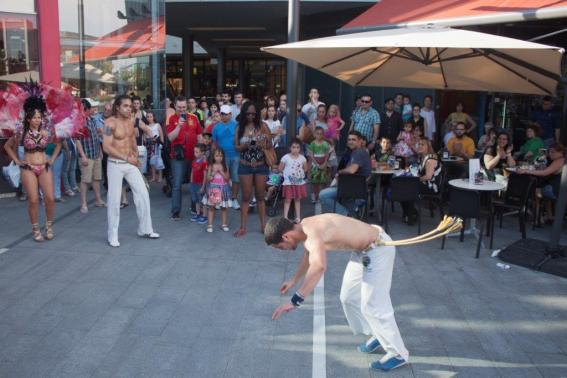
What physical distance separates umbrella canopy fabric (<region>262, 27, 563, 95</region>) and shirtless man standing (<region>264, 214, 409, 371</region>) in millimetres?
1951

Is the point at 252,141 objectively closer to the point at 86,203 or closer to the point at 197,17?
the point at 86,203

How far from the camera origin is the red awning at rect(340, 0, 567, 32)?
6.34 metres

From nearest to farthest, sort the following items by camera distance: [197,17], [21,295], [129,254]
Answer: [21,295] → [129,254] → [197,17]

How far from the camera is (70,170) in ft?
34.9

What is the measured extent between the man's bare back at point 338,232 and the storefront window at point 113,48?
29.2 feet

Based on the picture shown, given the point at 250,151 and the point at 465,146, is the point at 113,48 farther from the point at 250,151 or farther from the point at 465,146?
the point at 465,146

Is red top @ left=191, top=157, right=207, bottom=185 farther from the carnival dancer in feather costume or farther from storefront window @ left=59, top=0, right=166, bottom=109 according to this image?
storefront window @ left=59, top=0, right=166, bottom=109

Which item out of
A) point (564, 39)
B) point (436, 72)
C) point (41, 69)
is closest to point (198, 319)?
point (436, 72)

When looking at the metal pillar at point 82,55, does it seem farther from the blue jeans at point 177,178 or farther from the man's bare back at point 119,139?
the man's bare back at point 119,139

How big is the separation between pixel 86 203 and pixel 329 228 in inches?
265

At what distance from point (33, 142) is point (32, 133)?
0.13 meters

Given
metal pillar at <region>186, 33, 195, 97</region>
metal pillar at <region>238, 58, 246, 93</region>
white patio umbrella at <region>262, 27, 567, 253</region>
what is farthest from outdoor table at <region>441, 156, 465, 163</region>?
metal pillar at <region>238, 58, 246, 93</region>

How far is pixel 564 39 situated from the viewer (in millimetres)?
12219

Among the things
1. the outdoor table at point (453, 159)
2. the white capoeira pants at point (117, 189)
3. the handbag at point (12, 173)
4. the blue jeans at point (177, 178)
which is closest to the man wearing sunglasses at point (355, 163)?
the outdoor table at point (453, 159)
